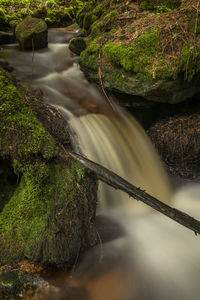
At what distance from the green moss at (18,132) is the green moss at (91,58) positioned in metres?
2.98

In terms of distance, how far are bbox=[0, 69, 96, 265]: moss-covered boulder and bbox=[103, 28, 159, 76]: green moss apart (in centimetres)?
254

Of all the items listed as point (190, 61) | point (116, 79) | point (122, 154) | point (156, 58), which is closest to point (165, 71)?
point (156, 58)

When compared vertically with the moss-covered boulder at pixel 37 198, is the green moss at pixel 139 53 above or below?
above

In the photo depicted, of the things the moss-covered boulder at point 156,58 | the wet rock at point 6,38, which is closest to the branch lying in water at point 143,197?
the moss-covered boulder at point 156,58

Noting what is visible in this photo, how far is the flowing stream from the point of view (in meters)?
3.32

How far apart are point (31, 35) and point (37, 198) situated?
646 cm

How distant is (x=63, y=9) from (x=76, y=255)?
12.9 meters

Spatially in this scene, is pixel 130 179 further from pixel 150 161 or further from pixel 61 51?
pixel 61 51

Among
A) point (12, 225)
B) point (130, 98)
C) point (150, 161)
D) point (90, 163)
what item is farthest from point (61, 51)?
point (12, 225)

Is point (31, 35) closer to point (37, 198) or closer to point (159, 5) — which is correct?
point (159, 5)

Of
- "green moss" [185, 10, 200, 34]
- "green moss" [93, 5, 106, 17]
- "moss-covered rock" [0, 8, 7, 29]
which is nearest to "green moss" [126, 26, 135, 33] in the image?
"green moss" [185, 10, 200, 34]

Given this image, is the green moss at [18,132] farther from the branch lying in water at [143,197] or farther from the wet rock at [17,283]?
the wet rock at [17,283]

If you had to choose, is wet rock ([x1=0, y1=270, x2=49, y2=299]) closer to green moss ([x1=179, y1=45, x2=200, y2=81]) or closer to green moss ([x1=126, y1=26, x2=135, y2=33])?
green moss ([x1=179, y1=45, x2=200, y2=81])

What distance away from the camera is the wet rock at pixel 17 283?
269 centimetres
